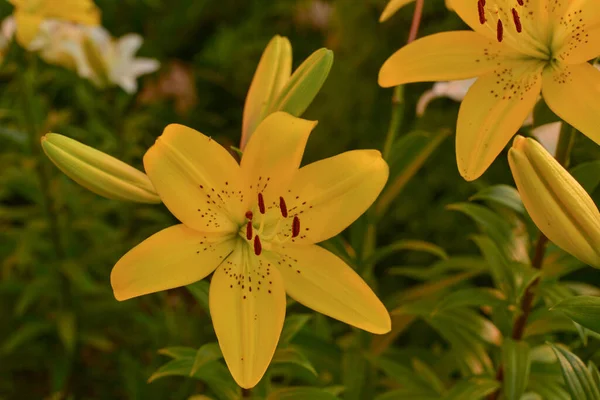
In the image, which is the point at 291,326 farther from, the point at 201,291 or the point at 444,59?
the point at 444,59

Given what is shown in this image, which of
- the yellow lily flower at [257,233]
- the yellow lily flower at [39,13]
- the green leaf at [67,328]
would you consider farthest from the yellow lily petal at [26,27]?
the yellow lily flower at [257,233]

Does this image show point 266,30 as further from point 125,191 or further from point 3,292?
point 125,191

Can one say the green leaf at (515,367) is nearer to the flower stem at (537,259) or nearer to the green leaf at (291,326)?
the flower stem at (537,259)

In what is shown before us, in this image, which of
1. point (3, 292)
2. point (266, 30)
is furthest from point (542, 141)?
point (266, 30)

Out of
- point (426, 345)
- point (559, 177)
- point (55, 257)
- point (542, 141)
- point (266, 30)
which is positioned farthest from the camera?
point (266, 30)

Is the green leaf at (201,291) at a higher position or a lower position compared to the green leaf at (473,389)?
higher
